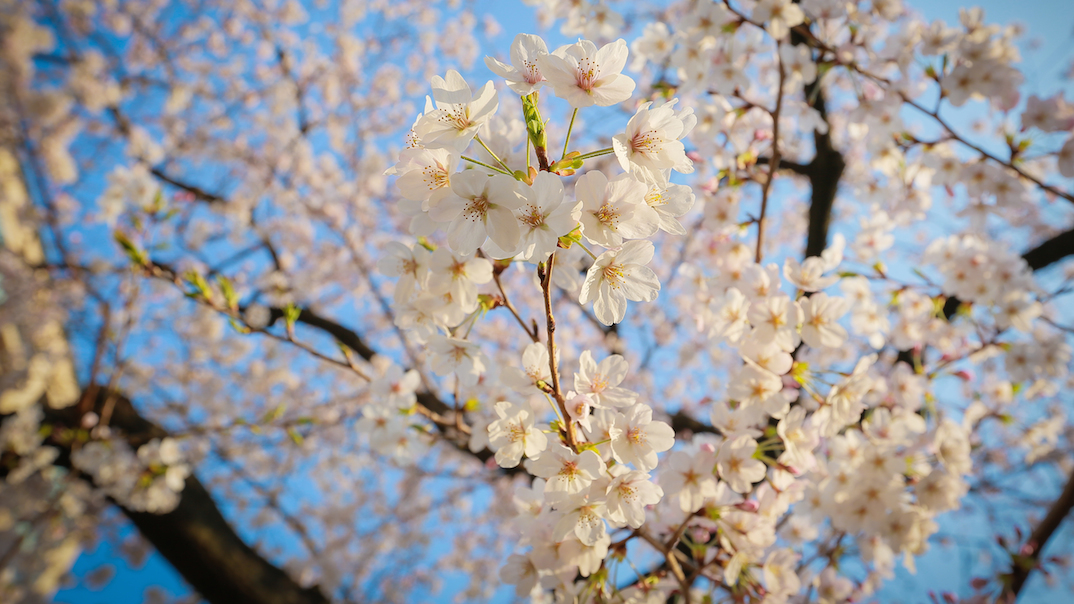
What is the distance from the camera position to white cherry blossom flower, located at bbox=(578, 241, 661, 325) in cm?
84

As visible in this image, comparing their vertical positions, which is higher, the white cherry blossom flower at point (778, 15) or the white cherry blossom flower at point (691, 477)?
the white cherry blossom flower at point (778, 15)

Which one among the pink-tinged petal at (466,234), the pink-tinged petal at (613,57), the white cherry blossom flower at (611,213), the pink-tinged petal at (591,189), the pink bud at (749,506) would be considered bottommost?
Result: the pink bud at (749,506)

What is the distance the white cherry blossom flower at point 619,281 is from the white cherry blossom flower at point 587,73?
0.87ft

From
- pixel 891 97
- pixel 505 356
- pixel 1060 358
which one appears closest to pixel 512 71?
pixel 891 97

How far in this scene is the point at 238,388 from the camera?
6.30 m

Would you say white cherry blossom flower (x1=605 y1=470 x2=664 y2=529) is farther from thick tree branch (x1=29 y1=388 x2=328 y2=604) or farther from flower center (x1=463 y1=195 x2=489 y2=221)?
thick tree branch (x1=29 y1=388 x2=328 y2=604)

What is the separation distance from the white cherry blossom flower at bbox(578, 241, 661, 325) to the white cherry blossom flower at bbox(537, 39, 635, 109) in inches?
10.4

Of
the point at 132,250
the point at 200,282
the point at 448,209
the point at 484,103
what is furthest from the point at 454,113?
the point at 132,250

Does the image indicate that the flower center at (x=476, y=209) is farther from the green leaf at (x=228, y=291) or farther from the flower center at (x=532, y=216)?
the green leaf at (x=228, y=291)

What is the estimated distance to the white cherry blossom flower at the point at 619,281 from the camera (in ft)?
2.77

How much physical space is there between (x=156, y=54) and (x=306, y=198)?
8.83 feet

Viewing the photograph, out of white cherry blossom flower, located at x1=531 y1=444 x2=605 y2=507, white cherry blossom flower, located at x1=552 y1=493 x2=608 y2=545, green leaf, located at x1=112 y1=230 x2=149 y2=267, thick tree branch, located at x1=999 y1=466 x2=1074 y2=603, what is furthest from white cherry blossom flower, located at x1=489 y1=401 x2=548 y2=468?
thick tree branch, located at x1=999 y1=466 x2=1074 y2=603

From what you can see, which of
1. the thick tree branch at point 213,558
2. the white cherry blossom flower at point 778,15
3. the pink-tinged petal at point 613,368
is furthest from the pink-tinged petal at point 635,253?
the thick tree branch at point 213,558

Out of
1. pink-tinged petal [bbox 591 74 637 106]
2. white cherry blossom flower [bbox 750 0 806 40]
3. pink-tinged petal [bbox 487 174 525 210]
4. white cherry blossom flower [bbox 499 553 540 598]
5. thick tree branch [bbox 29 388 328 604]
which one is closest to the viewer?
pink-tinged petal [bbox 487 174 525 210]
